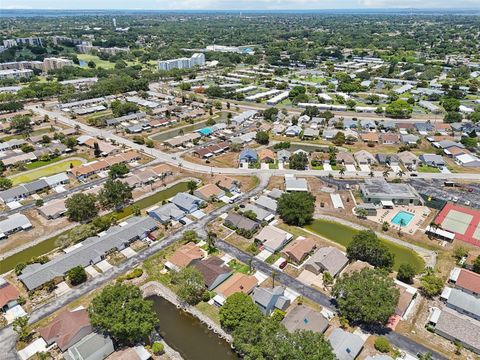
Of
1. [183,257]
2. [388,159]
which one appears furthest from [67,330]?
[388,159]

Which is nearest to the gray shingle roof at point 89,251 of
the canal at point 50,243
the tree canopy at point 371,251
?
the canal at point 50,243

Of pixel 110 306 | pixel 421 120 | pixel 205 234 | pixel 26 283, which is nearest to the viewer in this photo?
pixel 110 306

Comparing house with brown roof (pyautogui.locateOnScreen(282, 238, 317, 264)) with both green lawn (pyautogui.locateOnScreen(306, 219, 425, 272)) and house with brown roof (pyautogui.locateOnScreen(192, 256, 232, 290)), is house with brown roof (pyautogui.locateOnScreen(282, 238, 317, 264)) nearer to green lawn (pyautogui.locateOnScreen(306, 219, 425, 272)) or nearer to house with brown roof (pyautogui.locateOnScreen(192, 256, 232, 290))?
green lawn (pyautogui.locateOnScreen(306, 219, 425, 272))

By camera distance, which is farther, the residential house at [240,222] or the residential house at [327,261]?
the residential house at [240,222]

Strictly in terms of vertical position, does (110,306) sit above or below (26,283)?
above

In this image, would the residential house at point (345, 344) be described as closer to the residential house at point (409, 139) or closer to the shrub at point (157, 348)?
the shrub at point (157, 348)

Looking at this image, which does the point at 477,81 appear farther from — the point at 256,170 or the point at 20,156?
the point at 20,156

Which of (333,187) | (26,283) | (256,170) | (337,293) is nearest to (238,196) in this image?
(256,170)
